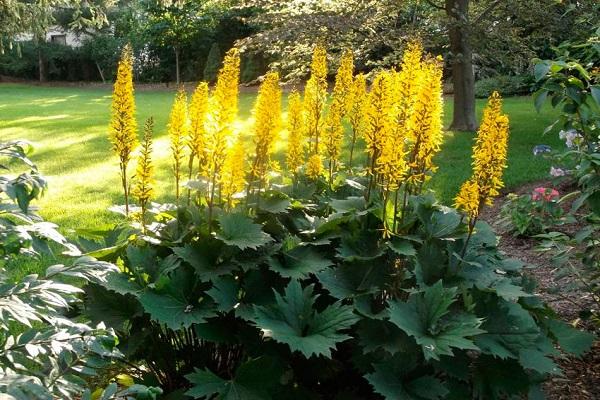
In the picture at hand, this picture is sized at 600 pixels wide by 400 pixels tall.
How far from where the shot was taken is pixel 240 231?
2.66 metres

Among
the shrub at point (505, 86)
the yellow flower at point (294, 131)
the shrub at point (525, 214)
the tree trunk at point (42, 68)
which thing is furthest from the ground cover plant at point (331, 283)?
the tree trunk at point (42, 68)

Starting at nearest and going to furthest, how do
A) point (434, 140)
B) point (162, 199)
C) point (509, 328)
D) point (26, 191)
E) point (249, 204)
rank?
point (26, 191)
point (509, 328)
point (434, 140)
point (249, 204)
point (162, 199)

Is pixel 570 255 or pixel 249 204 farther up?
pixel 249 204

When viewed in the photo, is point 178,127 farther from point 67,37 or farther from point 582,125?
point 67,37

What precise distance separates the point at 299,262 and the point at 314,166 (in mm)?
847

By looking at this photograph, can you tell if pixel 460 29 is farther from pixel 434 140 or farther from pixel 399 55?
pixel 434 140

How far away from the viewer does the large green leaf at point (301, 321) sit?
2.31m

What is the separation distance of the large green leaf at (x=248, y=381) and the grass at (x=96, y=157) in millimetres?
1058

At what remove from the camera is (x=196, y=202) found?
320 cm

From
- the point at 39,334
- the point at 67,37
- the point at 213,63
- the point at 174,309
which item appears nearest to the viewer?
the point at 39,334

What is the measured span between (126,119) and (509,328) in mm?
1859

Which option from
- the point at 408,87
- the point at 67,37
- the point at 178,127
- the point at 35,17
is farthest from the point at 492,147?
the point at 67,37

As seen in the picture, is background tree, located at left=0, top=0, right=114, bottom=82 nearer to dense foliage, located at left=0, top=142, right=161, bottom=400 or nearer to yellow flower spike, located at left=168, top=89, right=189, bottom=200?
yellow flower spike, located at left=168, top=89, right=189, bottom=200

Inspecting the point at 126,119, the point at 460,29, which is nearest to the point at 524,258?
the point at 126,119
